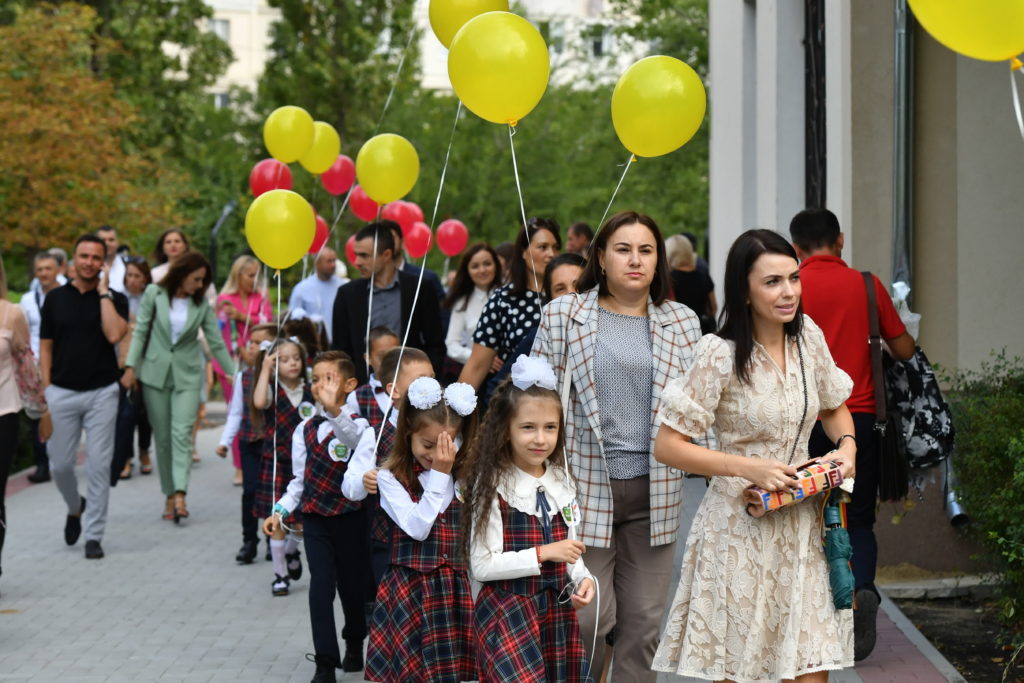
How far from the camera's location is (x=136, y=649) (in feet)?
26.3

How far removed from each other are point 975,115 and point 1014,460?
336 cm

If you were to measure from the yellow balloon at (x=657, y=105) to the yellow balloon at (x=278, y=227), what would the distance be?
7.75 feet

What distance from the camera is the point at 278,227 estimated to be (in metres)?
8.48

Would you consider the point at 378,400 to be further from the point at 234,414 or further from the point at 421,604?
the point at 234,414

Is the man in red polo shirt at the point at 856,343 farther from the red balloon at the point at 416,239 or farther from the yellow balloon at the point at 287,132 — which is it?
the red balloon at the point at 416,239

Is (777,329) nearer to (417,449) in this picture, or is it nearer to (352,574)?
(417,449)

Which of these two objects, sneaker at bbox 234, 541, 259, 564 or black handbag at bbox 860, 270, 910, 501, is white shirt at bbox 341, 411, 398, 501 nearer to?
black handbag at bbox 860, 270, 910, 501

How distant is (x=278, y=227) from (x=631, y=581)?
3549mm

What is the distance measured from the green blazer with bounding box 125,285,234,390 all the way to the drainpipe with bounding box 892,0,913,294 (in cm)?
533

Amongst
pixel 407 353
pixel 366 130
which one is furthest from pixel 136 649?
pixel 366 130

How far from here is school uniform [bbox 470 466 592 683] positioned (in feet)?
17.0

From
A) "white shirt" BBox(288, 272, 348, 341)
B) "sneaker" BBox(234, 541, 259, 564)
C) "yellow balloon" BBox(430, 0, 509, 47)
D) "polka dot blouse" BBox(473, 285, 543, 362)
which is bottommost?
"sneaker" BBox(234, 541, 259, 564)

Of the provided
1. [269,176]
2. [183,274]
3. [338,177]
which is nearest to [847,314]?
[183,274]

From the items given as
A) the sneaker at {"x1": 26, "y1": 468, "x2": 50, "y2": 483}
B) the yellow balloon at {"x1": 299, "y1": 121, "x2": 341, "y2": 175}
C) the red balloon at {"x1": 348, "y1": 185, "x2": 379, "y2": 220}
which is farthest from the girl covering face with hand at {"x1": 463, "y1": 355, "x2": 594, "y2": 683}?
the sneaker at {"x1": 26, "y1": 468, "x2": 50, "y2": 483}
